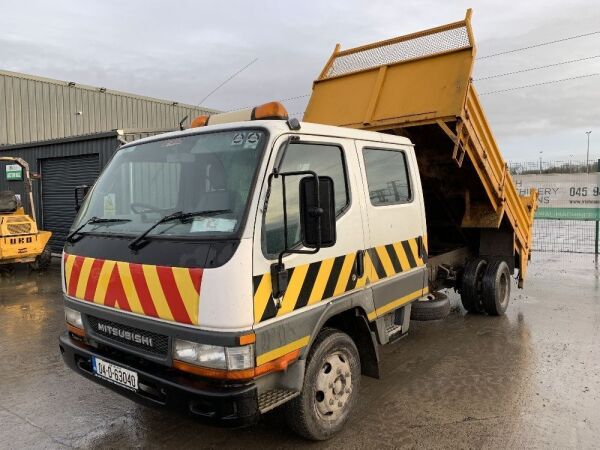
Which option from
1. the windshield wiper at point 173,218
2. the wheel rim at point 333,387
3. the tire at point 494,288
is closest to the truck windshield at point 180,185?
the windshield wiper at point 173,218

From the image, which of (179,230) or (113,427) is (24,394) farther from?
(179,230)

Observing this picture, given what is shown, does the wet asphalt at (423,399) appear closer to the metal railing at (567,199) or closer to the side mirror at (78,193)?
the side mirror at (78,193)

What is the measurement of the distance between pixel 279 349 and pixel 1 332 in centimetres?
508

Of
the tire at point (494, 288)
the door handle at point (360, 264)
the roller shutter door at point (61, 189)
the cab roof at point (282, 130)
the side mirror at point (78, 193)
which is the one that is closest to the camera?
the cab roof at point (282, 130)

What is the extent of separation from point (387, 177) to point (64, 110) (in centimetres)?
1887

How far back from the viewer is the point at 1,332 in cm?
612

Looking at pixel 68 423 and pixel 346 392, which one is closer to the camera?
pixel 346 392

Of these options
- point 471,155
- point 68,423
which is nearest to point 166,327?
point 68,423

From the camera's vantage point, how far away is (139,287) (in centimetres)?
287

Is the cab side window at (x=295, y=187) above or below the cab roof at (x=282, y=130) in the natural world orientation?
below

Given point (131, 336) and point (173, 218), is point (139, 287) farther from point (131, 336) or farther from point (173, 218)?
point (173, 218)

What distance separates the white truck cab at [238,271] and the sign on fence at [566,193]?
30.7 feet

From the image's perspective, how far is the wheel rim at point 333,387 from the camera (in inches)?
126

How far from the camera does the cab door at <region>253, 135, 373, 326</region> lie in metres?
2.71
